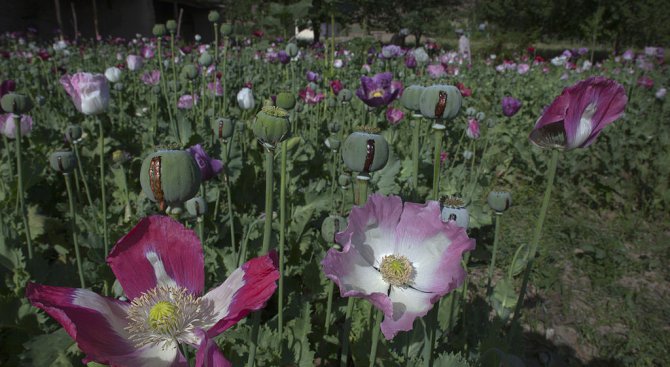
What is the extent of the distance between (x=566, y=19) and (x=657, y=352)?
21952 mm

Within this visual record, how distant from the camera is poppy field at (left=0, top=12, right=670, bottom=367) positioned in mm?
839

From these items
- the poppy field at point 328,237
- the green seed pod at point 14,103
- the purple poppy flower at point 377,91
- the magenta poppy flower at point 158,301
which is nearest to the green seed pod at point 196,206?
the poppy field at point 328,237

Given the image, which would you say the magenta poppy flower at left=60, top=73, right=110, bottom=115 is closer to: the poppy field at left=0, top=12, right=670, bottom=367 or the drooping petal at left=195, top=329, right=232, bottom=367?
the poppy field at left=0, top=12, right=670, bottom=367

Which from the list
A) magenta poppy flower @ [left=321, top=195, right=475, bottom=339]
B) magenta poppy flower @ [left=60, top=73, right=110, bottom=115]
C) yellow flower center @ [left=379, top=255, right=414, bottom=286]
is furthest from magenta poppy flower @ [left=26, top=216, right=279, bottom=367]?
magenta poppy flower @ [left=60, top=73, right=110, bottom=115]

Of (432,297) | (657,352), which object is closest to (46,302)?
(432,297)

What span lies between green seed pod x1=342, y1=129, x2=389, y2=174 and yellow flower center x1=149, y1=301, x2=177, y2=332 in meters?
0.48

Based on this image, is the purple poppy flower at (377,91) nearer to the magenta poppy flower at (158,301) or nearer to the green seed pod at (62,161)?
the green seed pod at (62,161)

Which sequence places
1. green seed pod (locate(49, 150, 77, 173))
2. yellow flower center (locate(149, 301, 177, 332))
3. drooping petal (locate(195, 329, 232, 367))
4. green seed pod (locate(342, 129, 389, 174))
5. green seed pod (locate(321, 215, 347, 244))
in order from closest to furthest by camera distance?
1. drooping petal (locate(195, 329, 232, 367))
2. yellow flower center (locate(149, 301, 177, 332))
3. green seed pod (locate(342, 129, 389, 174))
4. green seed pod (locate(321, 215, 347, 244))
5. green seed pod (locate(49, 150, 77, 173))

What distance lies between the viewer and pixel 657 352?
6.66 ft

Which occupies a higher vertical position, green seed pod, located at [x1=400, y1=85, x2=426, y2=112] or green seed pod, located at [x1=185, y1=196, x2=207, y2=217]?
green seed pod, located at [x1=400, y1=85, x2=426, y2=112]

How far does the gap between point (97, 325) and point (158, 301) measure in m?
0.13

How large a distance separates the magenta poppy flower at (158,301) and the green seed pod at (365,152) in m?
0.38

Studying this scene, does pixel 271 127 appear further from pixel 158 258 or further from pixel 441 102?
pixel 441 102

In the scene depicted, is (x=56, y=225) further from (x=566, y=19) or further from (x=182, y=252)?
(x=566, y=19)
